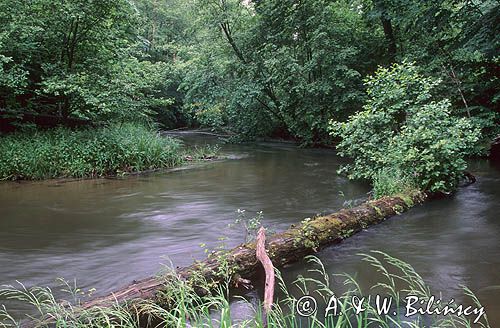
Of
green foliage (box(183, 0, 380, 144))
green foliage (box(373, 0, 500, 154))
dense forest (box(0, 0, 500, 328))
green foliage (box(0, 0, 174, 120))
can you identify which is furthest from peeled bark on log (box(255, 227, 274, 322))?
green foliage (box(183, 0, 380, 144))

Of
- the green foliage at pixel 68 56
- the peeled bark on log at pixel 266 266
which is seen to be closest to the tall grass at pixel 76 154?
the green foliage at pixel 68 56

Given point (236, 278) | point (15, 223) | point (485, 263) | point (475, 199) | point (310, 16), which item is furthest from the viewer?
point (310, 16)

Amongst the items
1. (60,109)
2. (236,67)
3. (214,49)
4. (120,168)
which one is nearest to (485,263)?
(120,168)

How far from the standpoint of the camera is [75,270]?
5695 millimetres

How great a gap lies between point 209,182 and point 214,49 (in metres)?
13.8

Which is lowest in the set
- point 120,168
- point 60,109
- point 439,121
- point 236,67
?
point 120,168

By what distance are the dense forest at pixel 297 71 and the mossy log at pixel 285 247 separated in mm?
2383

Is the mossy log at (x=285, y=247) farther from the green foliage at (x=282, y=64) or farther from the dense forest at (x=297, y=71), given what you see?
the green foliage at (x=282, y=64)

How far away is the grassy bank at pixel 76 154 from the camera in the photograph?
1250 cm

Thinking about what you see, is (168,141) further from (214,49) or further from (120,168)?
(214,49)

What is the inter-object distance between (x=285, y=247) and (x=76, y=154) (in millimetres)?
9721

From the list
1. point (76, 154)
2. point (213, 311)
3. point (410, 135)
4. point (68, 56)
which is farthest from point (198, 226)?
point (68, 56)

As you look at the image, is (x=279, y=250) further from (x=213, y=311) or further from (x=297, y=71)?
(x=297, y=71)

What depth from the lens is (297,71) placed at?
20.4m
